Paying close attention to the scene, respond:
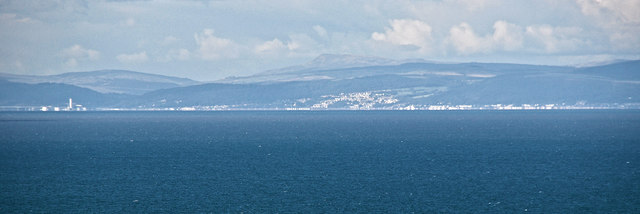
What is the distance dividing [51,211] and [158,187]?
15.2m

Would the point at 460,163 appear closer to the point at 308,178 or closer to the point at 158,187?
the point at 308,178

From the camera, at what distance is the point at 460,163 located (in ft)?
321

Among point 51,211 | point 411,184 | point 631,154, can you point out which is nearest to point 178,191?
point 51,211

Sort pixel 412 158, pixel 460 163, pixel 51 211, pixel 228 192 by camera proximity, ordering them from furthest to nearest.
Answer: pixel 412 158 → pixel 460 163 → pixel 228 192 → pixel 51 211

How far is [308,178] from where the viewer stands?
81562 millimetres

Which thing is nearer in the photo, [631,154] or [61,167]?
[61,167]

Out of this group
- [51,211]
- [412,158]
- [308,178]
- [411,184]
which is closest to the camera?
[51,211]

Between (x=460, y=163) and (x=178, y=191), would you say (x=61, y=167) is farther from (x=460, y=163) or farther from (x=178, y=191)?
(x=460, y=163)

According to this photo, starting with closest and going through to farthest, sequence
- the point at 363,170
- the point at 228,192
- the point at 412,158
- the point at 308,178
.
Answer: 1. the point at 228,192
2. the point at 308,178
3. the point at 363,170
4. the point at 412,158

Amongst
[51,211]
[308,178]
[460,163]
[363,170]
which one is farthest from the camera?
[460,163]

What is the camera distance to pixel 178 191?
7212cm

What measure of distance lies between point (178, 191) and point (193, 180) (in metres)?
8.38

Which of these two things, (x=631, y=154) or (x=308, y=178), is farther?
(x=631, y=154)

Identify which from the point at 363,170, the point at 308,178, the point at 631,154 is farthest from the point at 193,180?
the point at 631,154
